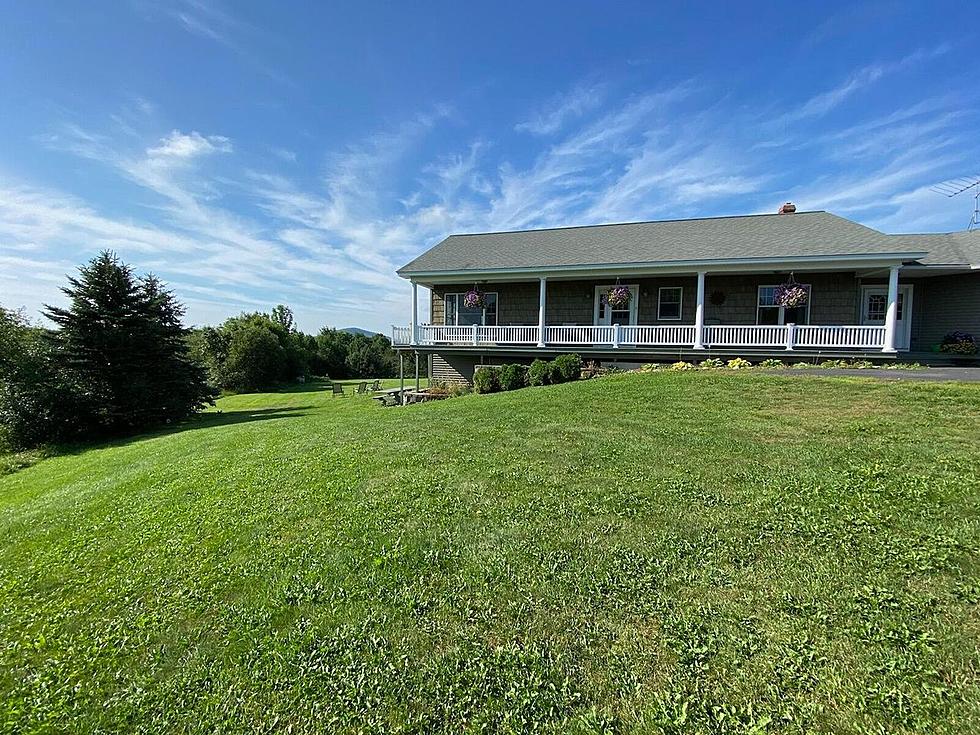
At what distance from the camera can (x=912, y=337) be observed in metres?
15.1

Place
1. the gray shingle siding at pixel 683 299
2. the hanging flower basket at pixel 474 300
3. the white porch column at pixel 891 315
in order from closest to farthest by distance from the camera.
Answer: the white porch column at pixel 891 315, the gray shingle siding at pixel 683 299, the hanging flower basket at pixel 474 300

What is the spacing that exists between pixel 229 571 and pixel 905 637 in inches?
187

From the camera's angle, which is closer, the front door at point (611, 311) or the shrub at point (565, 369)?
the shrub at point (565, 369)

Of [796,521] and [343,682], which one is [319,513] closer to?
[343,682]

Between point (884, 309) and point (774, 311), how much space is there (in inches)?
128

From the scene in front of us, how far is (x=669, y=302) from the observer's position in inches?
631

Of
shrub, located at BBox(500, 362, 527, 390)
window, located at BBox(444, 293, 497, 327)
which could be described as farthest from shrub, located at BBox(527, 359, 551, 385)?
window, located at BBox(444, 293, 497, 327)

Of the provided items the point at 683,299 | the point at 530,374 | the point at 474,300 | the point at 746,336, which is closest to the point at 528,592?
the point at 530,374

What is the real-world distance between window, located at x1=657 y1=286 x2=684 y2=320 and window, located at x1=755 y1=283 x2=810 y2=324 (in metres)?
2.42

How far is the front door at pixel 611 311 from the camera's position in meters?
16.3

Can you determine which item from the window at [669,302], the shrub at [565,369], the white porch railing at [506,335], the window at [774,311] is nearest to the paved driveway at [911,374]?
the window at [774,311]

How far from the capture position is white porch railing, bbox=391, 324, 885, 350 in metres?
12.6

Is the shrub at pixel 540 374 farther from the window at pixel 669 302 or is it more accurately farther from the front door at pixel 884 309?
the front door at pixel 884 309

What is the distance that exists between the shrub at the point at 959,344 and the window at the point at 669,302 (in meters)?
7.56
